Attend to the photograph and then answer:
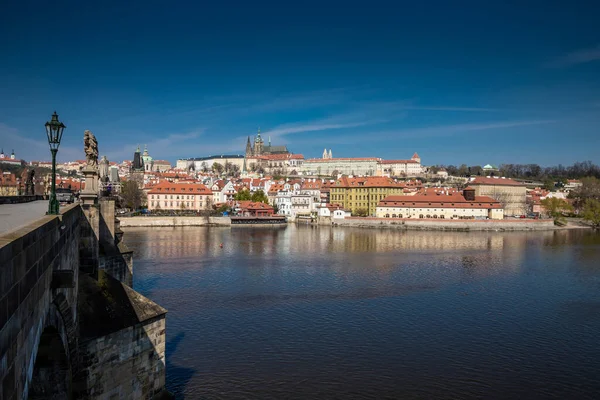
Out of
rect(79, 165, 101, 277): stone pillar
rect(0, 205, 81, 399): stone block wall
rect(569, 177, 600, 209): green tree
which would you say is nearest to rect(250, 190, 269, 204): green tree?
rect(569, 177, 600, 209): green tree

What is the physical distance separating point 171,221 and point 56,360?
63.2 metres

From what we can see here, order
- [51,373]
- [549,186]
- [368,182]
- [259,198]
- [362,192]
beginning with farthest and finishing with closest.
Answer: [549,186]
[368,182]
[362,192]
[259,198]
[51,373]

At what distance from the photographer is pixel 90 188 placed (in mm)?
13875

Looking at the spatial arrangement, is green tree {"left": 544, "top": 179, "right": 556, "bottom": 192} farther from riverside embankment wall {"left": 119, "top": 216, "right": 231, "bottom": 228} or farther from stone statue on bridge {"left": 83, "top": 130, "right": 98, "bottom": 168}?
stone statue on bridge {"left": 83, "top": 130, "right": 98, "bottom": 168}

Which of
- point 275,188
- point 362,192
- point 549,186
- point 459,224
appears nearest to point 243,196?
point 275,188

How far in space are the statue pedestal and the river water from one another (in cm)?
589

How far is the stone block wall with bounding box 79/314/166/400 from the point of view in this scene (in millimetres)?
9930

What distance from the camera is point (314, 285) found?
29.6 m

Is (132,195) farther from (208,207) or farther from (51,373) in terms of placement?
(51,373)

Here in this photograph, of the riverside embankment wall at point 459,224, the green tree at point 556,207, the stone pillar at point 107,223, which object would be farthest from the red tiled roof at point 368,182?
the stone pillar at point 107,223

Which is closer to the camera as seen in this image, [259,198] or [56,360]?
[56,360]

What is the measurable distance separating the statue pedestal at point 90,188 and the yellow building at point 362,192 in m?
79.1

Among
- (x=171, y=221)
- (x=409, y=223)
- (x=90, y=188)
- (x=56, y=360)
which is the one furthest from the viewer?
(x=409, y=223)

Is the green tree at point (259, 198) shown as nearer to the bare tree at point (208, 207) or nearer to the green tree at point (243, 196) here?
the green tree at point (243, 196)
